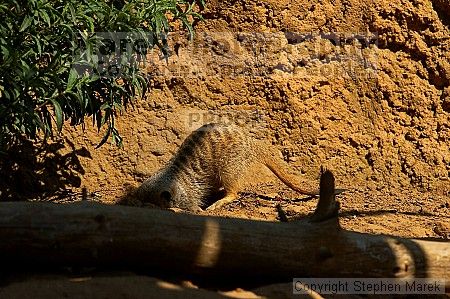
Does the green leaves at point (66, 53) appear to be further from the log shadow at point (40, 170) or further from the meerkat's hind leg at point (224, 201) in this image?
the meerkat's hind leg at point (224, 201)

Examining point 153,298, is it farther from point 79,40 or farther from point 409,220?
point 409,220

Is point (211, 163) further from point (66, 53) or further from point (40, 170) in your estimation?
point (66, 53)

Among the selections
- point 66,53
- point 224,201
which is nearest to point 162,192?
point 224,201

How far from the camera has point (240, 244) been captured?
300 cm

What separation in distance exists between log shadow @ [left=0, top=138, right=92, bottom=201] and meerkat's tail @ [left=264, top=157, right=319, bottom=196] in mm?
1581

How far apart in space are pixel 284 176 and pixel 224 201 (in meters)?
0.54

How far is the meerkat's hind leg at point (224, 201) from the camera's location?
18.9ft

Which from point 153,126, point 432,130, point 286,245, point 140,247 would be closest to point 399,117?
point 432,130

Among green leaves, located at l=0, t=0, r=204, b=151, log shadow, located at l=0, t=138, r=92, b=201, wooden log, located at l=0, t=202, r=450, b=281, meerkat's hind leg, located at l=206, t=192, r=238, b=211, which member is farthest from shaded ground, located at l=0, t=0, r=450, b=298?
wooden log, located at l=0, t=202, r=450, b=281

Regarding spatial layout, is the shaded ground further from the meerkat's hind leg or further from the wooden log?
the wooden log

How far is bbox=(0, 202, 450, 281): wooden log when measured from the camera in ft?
9.36

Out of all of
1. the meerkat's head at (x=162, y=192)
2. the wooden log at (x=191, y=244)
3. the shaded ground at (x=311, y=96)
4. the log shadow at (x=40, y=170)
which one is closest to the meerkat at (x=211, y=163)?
the meerkat's head at (x=162, y=192)

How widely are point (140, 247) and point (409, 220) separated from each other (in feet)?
8.81

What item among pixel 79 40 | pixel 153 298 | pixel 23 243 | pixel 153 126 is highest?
pixel 79 40
